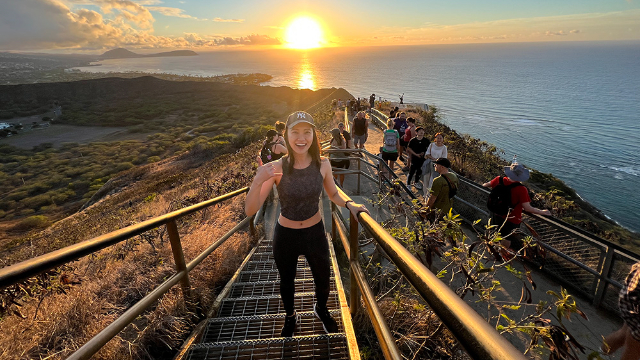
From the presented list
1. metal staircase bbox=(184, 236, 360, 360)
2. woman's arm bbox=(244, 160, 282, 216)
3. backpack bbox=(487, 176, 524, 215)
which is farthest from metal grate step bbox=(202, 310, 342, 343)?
backpack bbox=(487, 176, 524, 215)

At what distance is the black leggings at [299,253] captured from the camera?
99.4 inches

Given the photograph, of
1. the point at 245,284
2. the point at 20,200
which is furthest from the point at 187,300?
the point at 20,200

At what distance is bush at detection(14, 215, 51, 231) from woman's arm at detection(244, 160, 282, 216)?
88.8 feet

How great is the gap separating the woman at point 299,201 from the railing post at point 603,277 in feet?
13.7

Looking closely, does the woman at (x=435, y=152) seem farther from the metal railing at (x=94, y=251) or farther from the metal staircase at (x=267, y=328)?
the metal railing at (x=94, y=251)

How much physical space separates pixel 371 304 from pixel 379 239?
1.68ft

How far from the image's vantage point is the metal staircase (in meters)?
2.44

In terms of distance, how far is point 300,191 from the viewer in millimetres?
2410

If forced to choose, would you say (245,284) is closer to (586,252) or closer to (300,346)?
(300,346)

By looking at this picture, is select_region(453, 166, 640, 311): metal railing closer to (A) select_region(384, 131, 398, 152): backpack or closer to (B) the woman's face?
(A) select_region(384, 131, 398, 152): backpack

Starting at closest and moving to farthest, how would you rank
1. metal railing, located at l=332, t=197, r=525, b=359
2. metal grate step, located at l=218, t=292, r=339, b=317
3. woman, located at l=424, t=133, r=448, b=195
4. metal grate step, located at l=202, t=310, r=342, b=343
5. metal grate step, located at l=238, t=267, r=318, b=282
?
metal railing, located at l=332, t=197, r=525, b=359 → metal grate step, located at l=202, t=310, r=342, b=343 → metal grate step, located at l=218, t=292, r=339, b=317 → metal grate step, located at l=238, t=267, r=318, b=282 → woman, located at l=424, t=133, r=448, b=195

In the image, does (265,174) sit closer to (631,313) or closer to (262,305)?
(262,305)

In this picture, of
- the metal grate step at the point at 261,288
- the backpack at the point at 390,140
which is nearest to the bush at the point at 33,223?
the backpack at the point at 390,140

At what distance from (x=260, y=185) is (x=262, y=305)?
167 cm
